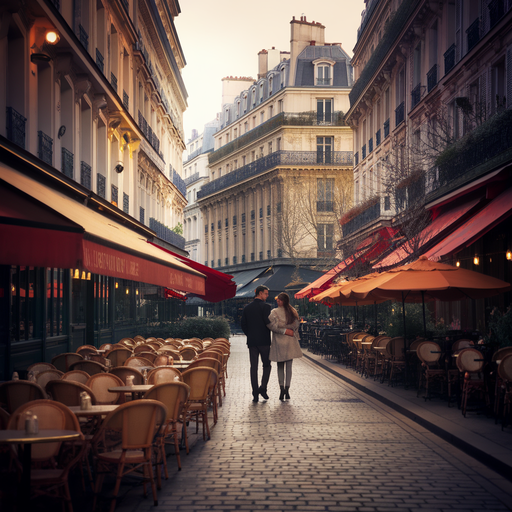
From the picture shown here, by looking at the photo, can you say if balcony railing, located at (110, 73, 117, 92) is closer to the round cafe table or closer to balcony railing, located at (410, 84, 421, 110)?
balcony railing, located at (410, 84, 421, 110)

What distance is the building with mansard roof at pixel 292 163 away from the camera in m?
51.4

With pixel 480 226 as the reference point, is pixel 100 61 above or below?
above

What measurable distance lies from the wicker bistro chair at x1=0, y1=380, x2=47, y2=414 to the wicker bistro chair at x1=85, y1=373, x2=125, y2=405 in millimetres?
1148

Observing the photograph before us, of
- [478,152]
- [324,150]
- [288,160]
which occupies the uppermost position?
[324,150]

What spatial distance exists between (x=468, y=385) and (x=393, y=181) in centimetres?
1215

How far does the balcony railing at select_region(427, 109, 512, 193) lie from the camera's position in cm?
1522

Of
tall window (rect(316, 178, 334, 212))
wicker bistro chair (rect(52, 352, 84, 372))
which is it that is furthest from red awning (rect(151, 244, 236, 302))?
tall window (rect(316, 178, 334, 212))

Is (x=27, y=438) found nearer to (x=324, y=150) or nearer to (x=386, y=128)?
(x=386, y=128)

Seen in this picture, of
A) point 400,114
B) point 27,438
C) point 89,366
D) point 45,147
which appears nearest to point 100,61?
point 45,147

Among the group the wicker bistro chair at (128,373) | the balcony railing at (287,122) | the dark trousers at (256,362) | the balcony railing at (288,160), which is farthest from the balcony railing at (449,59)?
the balcony railing at (287,122)

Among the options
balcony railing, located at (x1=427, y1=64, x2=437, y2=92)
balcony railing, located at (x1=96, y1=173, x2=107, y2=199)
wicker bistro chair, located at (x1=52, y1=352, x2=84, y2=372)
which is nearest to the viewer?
wicker bistro chair, located at (x1=52, y1=352, x2=84, y2=372)

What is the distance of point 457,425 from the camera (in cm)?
928

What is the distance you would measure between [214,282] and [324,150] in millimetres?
36100

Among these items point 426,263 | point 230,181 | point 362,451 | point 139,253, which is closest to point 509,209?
point 426,263
